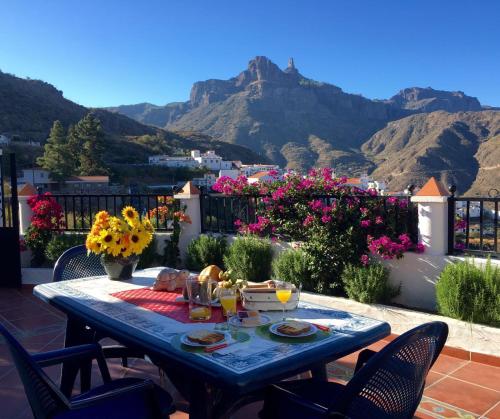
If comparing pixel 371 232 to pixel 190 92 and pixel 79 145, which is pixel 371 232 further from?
pixel 190 92

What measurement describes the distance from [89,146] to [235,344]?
47646 millimetres

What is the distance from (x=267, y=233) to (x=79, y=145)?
47.0 m

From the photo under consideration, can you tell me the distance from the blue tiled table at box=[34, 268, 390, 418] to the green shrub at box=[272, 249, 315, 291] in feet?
7.36

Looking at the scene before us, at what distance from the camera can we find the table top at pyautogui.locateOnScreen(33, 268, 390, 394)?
4.74 ft

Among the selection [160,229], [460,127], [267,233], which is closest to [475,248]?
[267,233]

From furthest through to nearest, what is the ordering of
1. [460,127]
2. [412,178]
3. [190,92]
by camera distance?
1. [190,92]
2. [460,127]
3. [412,178]

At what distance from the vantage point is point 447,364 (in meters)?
3.25

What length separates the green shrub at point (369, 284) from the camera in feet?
13.0

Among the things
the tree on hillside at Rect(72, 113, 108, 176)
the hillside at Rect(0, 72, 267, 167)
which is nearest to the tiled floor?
the tree on hillside at Rect(72, 113, 108, 176)

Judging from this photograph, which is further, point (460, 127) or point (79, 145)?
point (460, 127)

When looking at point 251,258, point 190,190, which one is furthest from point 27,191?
point 251,258

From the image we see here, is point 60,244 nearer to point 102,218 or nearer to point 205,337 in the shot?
point 102,218

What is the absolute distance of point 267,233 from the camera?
5102 mm

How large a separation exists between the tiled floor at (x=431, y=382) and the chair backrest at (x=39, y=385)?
1214 millimetres
